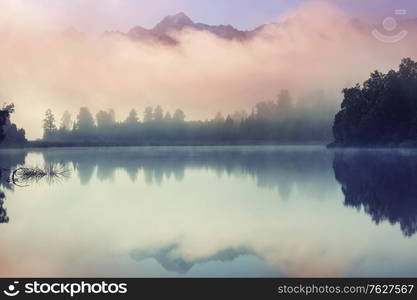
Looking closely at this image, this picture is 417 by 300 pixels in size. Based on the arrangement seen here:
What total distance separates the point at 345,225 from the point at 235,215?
5.39 metres

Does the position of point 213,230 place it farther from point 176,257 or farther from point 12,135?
point 12,135

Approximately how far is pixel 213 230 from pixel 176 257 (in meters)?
4.31

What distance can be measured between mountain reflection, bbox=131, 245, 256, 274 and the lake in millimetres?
33

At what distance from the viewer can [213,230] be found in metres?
19.2

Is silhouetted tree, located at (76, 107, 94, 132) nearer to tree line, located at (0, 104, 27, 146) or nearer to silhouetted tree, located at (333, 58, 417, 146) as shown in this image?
tree line, located at (0, 104, 27, 146)

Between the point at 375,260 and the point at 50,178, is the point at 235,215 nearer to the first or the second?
the point at 375,260

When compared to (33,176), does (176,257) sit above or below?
below

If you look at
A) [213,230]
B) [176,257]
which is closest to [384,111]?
[213,230]

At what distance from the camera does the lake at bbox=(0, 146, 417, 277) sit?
1390 centimetres

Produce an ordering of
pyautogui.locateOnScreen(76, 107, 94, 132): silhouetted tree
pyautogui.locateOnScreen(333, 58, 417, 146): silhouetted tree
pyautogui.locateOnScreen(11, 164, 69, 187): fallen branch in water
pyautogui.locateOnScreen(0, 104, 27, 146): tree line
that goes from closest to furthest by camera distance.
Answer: pyautogui.locateOnScreen(11, 164, 69, 187): fallen branch in water → pyautogui.locateOnScreen(333, 58, 417, 146): silhouetted tree → pyautogui.locateOnScreen(0, 104, 27, 146): tree line → pyautogui.locateOnScreen(76, 107, 94, 132): silhouetted tree

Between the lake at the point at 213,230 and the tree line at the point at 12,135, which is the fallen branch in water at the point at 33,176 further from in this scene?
the tree line at the point at 12,135

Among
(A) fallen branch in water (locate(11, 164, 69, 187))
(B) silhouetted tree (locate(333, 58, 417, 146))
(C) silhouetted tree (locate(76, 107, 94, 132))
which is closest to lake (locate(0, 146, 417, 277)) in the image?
(A) fallen branch in water (locate(11, 164, 69, 187))

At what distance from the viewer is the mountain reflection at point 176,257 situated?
1395cm

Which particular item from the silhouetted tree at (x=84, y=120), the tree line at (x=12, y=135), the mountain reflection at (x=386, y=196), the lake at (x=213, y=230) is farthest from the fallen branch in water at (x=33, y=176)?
the silhouetted tree at (x=84, y=120)
